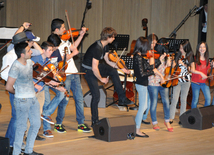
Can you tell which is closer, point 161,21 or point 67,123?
point 67,123

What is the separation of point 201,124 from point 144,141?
3.87ft

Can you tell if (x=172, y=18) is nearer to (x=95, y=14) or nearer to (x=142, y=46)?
(x=95, y=14)

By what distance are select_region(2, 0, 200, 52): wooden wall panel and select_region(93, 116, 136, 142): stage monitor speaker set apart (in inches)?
280

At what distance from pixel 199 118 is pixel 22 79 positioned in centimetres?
298

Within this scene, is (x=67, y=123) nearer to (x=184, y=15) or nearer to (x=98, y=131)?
(x=98, y=131)

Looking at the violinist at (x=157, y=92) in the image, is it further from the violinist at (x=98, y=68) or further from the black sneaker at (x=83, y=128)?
the black sneaker at (x=83, y=128)

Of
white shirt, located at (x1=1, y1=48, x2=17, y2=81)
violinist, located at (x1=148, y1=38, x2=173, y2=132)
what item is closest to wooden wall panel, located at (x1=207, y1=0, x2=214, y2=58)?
violinist, located at (x1=148, y1=38, x2=173, y2=132)

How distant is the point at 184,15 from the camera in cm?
1167

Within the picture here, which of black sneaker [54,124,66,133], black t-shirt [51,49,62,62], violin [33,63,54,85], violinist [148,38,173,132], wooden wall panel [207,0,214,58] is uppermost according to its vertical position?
wooden wall panel [207,0,214,58]

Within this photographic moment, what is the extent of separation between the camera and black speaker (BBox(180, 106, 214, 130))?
199 inches

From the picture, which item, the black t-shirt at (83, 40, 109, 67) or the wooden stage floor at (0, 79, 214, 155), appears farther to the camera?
the black t-shirt at (83, 40, 109, 67)

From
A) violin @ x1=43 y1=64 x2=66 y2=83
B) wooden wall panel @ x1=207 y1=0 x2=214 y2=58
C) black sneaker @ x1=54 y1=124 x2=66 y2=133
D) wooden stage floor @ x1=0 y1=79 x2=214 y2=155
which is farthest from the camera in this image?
wooden wall panel @ x1=207 y1=0 x2=214 y2=58

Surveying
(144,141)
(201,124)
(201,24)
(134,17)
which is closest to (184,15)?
(201,24)

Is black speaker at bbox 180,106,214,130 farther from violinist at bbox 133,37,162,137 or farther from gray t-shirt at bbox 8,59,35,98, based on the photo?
gray t-shirt at bbox 8,59,35,98
